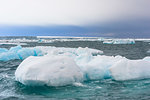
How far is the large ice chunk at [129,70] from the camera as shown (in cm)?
964

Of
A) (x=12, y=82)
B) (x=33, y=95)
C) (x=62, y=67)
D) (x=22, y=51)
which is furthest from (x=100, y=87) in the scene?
(x=22, y=51)

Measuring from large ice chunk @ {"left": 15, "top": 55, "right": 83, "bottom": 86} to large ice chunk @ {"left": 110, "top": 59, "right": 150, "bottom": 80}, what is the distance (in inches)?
75.5

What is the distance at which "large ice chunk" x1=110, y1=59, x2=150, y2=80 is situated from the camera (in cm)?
964

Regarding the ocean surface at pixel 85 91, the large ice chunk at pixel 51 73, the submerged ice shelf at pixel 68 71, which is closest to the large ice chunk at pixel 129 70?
the submerged ice shelf at pixel 68 71

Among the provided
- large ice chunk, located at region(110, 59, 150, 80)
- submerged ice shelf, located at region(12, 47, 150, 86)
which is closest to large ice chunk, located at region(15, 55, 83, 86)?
submerged ice shelf, located at region(12, 47, 150, 86)

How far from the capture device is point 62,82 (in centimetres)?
849

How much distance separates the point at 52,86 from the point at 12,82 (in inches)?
101

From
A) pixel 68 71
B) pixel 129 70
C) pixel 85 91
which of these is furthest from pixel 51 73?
pixel 129 70

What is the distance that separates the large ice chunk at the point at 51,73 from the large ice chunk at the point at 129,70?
1.92 metres

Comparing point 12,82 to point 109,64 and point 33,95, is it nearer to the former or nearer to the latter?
point 33,95

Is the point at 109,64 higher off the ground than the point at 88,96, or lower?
higher

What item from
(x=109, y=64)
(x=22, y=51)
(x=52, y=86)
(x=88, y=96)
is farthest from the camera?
(x=22, y=51)

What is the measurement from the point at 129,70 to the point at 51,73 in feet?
13.4

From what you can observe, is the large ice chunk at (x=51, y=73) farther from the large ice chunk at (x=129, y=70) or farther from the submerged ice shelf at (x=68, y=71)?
the large ice chunk at (x=129, y=70)
